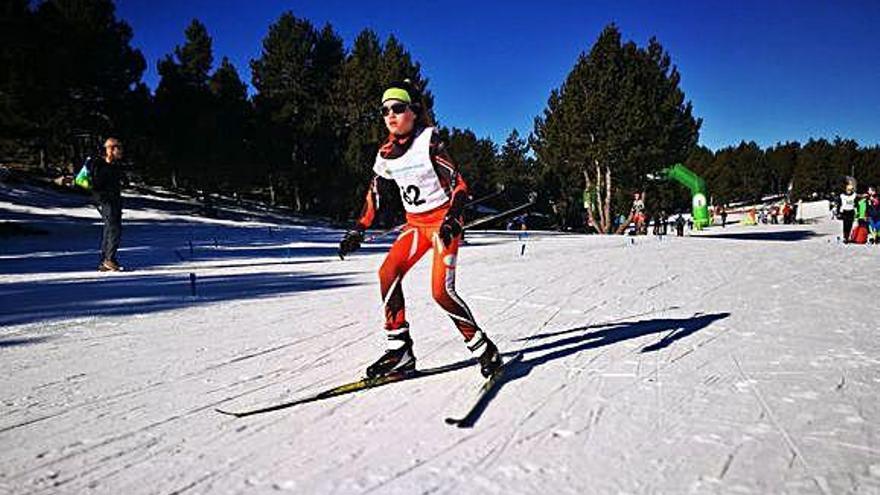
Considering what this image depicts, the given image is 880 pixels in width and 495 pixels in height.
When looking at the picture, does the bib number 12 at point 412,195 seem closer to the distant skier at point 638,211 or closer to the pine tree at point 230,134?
the distant skier at point 638,211

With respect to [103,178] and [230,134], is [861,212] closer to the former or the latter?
[103,178]

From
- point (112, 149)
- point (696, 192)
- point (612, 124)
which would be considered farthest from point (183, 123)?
point (696, 192)

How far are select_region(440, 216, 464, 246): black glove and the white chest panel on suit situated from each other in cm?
31

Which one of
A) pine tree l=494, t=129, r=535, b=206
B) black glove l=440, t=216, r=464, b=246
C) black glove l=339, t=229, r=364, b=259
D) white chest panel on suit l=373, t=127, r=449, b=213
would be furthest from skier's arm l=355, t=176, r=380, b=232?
pine tree l=494, t=129, r=535, b=206

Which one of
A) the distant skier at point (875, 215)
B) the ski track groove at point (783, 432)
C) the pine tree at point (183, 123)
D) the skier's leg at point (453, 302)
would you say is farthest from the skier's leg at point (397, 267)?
the pine tree at point (183, 123)

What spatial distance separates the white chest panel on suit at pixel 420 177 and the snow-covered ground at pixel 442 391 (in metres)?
1.38

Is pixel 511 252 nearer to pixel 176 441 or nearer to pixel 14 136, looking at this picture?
pixel 176 441

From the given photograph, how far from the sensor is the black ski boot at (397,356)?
404 centimetres

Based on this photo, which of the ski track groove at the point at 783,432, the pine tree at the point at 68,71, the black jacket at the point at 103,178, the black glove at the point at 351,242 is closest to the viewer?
the ski track groove at the point at 783,432

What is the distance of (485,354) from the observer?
391 centimetres

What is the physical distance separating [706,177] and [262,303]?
104 meters

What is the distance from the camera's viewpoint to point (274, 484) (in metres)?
2.45

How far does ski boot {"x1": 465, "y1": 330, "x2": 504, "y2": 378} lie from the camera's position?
389cm

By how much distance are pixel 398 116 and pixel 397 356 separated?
6.20ft
